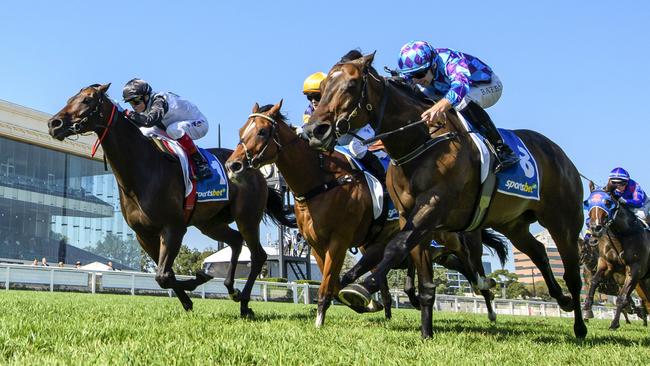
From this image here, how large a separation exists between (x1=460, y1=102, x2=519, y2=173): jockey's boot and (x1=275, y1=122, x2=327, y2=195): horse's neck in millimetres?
1809

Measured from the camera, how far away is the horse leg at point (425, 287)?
5598 millimetres

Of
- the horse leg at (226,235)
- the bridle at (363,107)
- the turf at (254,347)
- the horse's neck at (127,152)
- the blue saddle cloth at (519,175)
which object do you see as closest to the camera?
the turf at (254,347)

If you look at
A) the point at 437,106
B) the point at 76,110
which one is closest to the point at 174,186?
the point at 76,110

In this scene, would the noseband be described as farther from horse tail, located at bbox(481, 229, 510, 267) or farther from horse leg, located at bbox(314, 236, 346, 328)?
horse tail, located at bbox(481, 229, 510, 267)

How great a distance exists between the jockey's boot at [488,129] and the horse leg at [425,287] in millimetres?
1135

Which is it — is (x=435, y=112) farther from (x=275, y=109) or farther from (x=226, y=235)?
(x=226, y=235)

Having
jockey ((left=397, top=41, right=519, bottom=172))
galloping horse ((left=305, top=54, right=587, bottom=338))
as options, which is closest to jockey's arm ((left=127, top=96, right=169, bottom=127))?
galloping horse ((left=305, top=54, right=587, bottom=338))

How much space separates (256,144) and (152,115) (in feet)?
5.15

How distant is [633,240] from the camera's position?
11898mm

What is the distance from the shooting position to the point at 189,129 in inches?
326

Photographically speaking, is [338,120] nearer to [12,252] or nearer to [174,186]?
[174,186]

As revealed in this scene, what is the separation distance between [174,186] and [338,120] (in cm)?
310

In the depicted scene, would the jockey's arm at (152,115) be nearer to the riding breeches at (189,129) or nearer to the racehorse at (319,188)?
the riding breeches at (189,129)

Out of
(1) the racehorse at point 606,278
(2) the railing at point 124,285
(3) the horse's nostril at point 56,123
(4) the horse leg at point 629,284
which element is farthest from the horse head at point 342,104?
(2) the railing at point 124,285
